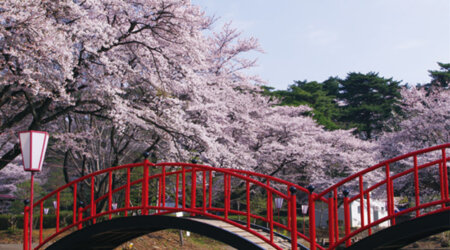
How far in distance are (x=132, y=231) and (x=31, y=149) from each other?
252 centimetres

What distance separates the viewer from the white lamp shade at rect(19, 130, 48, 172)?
8047 millimetres

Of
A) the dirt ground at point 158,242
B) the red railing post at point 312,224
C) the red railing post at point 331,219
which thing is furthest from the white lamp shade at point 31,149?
the dirt ground at point 158,242

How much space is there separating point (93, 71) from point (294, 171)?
15.5 meters

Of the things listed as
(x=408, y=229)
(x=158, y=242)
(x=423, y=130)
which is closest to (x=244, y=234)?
(x=408, y=229)

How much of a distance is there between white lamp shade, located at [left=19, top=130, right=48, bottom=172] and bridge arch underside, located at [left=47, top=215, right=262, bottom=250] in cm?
162

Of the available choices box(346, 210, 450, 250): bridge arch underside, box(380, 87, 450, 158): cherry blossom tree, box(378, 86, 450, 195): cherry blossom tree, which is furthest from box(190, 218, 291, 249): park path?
box(380, 87, 450, 158): cherry blossom tree

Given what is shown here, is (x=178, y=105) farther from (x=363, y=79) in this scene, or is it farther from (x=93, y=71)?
(x=363, y=79)

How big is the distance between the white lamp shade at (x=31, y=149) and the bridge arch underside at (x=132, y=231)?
1.62 metres

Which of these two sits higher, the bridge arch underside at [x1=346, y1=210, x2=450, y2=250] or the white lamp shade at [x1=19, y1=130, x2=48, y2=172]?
the white lamp shade at [x1=19, y1=130, x2=48, y2=172]

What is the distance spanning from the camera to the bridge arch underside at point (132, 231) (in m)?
7.22

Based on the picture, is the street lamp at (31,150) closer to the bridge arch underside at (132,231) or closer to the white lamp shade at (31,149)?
the white lamp shade at (31,149)

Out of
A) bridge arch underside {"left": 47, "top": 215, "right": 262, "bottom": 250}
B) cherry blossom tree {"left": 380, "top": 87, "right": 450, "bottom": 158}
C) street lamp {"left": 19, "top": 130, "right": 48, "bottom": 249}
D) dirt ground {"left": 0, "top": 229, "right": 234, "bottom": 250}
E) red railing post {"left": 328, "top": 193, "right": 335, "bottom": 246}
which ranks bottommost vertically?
dirt ground {"left": 0, "top": 229, "right": 234, "bottom": 250}

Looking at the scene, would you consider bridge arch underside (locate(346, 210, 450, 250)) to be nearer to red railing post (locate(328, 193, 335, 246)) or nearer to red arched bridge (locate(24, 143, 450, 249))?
red arched bridge (locate(24, 143, 450, 249))

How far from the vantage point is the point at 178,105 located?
45.0 feet
